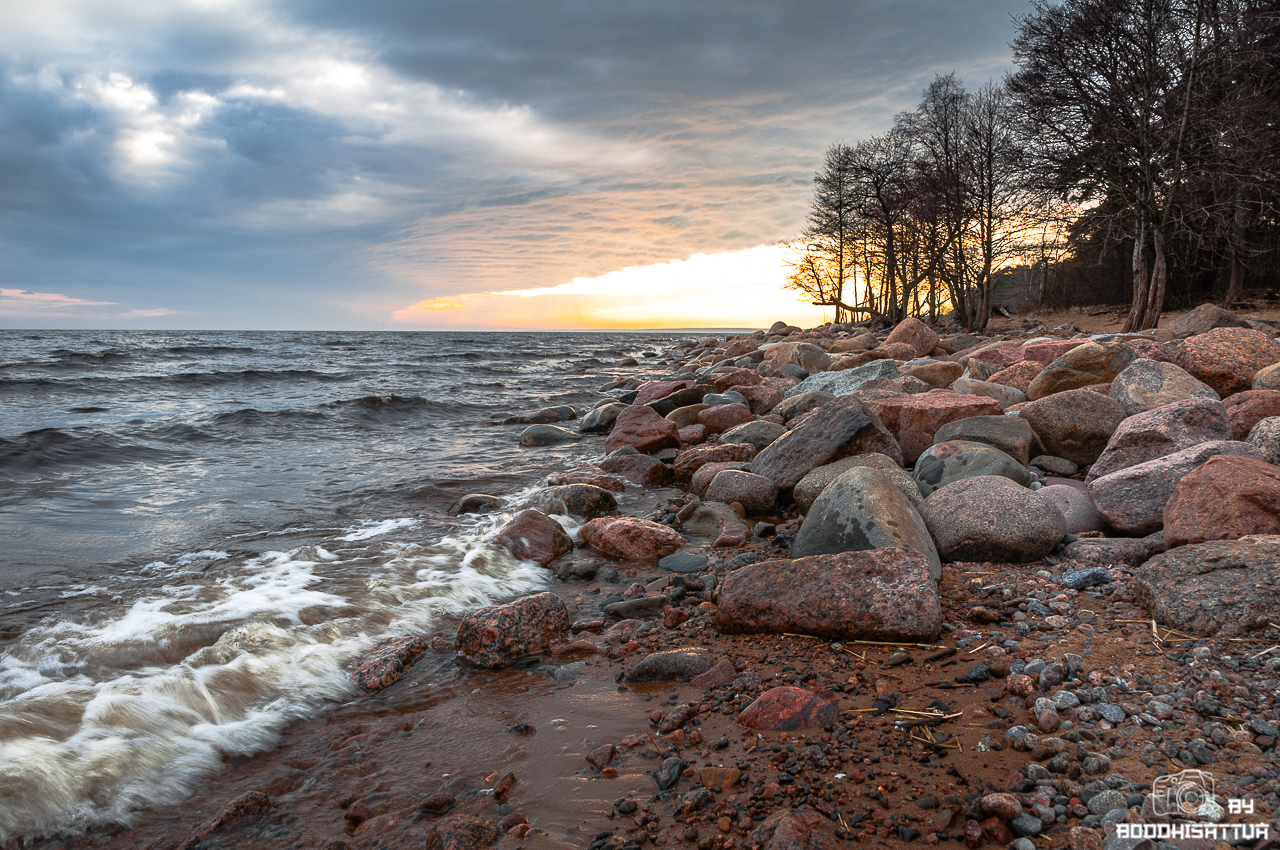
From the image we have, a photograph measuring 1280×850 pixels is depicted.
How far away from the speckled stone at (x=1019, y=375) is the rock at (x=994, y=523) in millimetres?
4285

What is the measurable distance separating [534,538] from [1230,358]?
690 centimetres

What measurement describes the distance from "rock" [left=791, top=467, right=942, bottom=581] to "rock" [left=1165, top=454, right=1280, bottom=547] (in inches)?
46.3

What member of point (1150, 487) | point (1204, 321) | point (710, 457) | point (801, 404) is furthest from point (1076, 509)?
point (1204, 321)

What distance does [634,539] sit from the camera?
196 inches

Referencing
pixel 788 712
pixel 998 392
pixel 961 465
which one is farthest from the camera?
pixel 998 392

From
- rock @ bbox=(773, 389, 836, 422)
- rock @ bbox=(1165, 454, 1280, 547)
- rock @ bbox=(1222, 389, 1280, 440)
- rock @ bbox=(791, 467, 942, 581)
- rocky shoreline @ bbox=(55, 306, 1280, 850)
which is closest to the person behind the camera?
rocky shoreline @ bbox=(55, 306, 1280, 850)

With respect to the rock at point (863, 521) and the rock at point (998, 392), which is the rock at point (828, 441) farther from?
the rock at point (998, 392)

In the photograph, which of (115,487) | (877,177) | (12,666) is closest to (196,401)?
(115,487)

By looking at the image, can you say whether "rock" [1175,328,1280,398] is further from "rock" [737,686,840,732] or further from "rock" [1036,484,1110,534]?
"rock" [737,686,840,732]

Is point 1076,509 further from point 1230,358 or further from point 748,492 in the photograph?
point 1230,358

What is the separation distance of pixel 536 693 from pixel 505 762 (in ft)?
1.79

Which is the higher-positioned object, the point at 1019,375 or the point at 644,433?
the point at 1019,375

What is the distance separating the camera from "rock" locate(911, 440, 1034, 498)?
15.0 ft

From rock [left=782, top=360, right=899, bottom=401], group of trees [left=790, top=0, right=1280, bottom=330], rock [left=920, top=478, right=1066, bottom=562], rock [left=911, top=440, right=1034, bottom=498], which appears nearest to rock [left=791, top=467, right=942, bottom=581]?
rock [left=920, top=478, right=1066, bottom=562]
